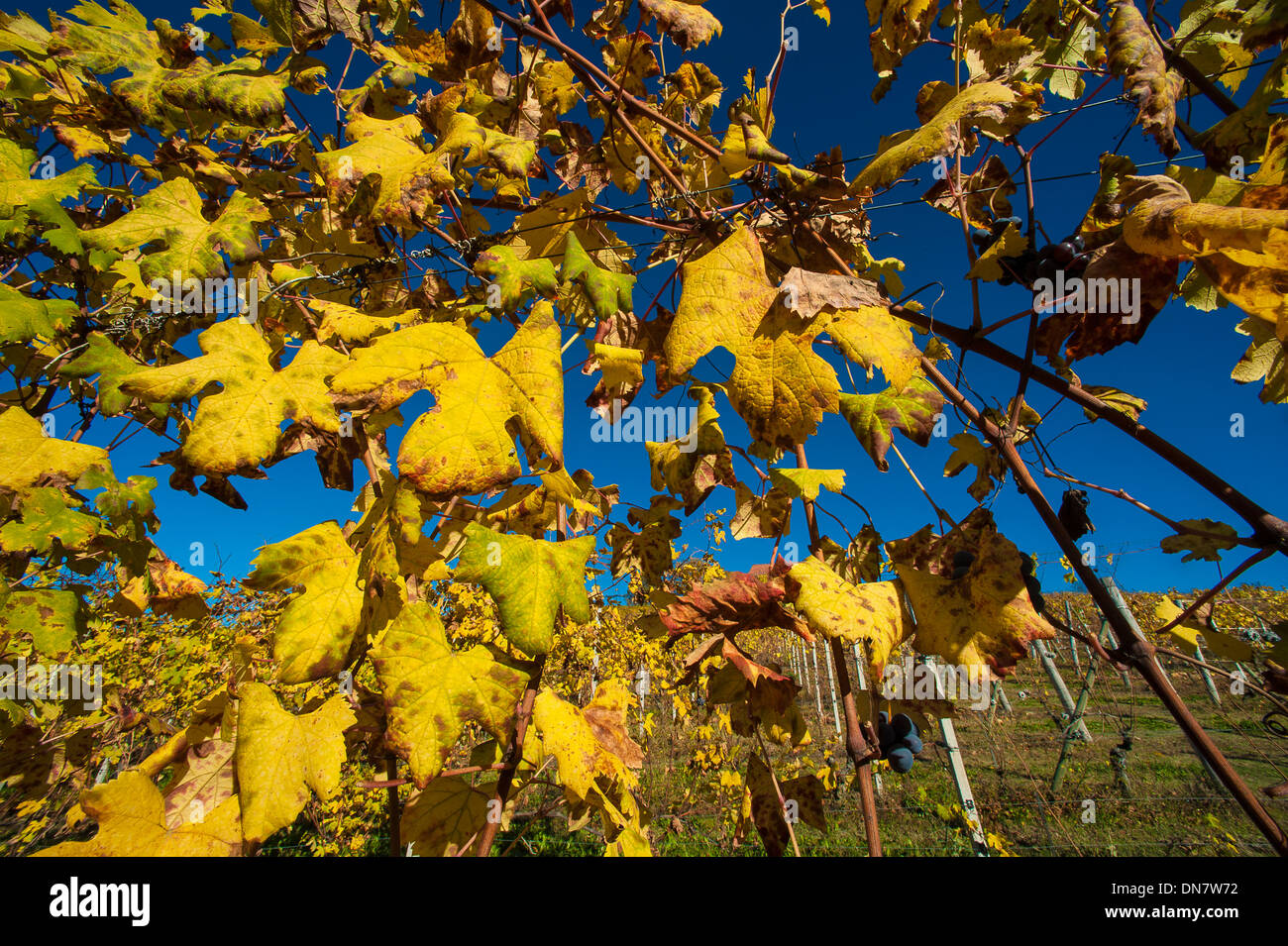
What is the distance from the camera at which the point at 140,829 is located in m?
1.14

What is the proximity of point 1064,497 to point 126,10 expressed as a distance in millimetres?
3392

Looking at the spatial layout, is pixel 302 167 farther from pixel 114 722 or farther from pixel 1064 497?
pixel 114 722

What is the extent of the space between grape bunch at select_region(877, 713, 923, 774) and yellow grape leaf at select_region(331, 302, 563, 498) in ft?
4.98

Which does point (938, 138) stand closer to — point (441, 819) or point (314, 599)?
point (314, 599)

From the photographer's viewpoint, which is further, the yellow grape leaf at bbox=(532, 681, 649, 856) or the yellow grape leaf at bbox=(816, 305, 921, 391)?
the yellow grape leaf at bbox=(532, 681, 649, 856)

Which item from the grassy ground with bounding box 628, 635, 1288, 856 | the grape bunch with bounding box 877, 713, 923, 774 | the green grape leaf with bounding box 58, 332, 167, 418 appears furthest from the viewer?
the grassy ground with bounding box 628, 635, 1288, 856

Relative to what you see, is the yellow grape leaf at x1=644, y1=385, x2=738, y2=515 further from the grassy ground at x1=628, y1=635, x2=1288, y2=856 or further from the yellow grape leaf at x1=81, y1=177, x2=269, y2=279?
the grassy ground at x1=628, y1=635, x2=1288, y2=856

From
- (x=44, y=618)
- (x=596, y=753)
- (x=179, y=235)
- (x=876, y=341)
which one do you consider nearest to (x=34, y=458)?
(x=44, y=618)

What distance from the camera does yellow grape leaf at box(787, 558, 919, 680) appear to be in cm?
99

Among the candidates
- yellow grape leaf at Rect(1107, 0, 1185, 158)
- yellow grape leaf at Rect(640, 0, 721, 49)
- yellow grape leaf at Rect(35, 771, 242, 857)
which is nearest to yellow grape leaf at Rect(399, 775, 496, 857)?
yellow grape leaf at Rect(35, 771, 242, 857)

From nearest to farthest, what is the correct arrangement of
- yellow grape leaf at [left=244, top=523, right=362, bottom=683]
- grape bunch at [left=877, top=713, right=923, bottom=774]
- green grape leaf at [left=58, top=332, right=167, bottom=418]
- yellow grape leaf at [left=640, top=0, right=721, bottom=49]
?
yellow grape leaf at [left=244, top=523, right=362, bottom=683] → yellow grape leaf at [left=640, top=0, right=721, bottom=49] → green grape leaf at [left=58, top=332, right=167, bottom=418] → grape bunch at [left=877, top=713, right=923, bottom=774]

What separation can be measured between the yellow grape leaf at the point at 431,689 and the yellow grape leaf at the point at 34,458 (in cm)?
129

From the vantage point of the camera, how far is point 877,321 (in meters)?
1.02
